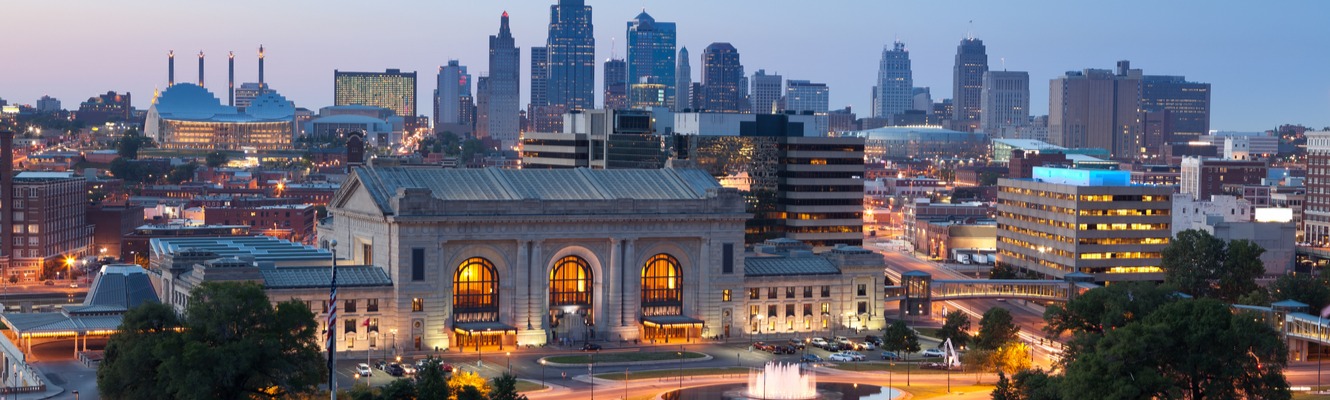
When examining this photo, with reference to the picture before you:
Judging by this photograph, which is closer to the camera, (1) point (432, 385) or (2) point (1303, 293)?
(1) point (432, 385)

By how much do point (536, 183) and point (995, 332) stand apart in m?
40.5

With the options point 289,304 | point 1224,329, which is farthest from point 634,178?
point 1224,329

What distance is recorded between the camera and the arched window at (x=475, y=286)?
159375mm

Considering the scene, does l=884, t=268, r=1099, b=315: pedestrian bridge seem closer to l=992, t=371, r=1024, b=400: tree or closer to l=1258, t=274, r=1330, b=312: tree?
l=1258, t=274, r=1330, b=312: tree

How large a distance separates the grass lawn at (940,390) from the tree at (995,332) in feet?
28.3

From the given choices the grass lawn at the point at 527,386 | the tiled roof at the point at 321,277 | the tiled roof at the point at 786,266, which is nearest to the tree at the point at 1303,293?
the tiled roof at the point at 786,266

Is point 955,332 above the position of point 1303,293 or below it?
A: below

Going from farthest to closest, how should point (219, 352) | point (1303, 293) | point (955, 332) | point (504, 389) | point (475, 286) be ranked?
point (1303, 293) → point (475, 286) → point (955, 332) → point (219, 352) → point (504, 389)

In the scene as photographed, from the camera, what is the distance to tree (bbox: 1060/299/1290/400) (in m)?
108

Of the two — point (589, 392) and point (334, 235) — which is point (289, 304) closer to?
point (589, 392)

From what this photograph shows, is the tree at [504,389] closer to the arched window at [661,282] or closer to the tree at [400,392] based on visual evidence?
the tree at [400,392]

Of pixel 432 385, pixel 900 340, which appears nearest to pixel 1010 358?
pixel 900 340

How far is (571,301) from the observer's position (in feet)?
538

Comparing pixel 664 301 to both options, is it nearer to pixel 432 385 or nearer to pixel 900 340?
pixel 900 340
